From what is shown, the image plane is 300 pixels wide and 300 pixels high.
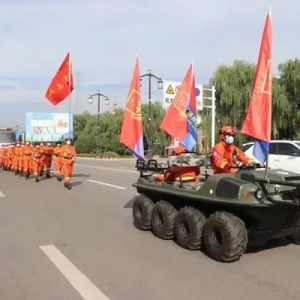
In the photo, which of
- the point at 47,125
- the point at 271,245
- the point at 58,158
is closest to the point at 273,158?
the point at 58,158

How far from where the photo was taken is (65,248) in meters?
6.63

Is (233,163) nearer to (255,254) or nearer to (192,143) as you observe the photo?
(255,254)

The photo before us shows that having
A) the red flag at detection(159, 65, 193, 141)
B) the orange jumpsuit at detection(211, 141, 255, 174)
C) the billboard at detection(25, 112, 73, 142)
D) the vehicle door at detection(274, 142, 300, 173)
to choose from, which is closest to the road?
the orange jumpsuit at detection(211, 141, 255, 174)

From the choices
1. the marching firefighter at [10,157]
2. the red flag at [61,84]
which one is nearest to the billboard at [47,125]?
the marching firefighter at [10,157]

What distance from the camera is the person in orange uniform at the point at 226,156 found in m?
6.82

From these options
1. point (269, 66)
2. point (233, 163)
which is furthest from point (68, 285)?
point (269, 66)

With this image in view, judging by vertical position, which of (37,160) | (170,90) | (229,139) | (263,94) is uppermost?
(170,90)

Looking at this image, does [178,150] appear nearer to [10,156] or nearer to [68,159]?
[68,159]

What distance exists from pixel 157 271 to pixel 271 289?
53.0 inches

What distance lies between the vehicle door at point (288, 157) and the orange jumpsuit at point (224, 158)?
29.3 feet

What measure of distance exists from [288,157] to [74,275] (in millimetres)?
12015

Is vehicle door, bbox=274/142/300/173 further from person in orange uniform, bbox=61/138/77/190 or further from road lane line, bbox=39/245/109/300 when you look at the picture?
road lane line, bbox=39/245/109/300

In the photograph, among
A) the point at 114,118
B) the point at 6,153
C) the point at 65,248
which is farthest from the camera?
the point at 114,118

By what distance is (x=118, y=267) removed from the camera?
561cm
